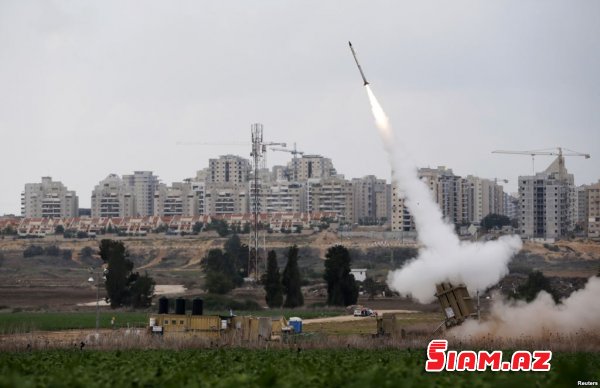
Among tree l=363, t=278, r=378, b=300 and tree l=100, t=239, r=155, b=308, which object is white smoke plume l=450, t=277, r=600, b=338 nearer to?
tree l=100, t=239, r=155, b=308

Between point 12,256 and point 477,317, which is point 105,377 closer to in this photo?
point 477,317

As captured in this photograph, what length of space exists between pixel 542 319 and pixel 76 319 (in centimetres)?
3661

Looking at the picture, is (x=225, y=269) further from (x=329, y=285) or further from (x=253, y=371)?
(x=253, y=371)

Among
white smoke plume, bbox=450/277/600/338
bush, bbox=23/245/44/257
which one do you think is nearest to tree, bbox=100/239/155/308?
white smoke plume, bbox=450/277/600/338

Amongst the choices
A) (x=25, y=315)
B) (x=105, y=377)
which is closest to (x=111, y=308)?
(x=25, y=315)

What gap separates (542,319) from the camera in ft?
213

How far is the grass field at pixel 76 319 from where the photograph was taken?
79588mm

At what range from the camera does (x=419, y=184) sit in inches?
2731

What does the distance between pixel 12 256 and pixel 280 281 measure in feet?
301

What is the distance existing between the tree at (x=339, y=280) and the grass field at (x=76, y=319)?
290 inches

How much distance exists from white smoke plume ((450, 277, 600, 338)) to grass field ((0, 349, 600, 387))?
8.06m

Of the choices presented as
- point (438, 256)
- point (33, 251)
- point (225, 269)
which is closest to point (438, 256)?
point (438, 256)

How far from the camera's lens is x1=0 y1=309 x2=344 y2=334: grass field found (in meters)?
79.6

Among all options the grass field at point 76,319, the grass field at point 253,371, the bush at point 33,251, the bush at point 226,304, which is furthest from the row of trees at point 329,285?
the bush at point 33,251
